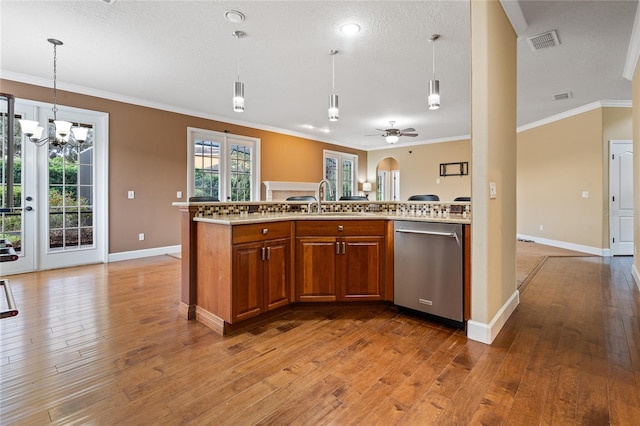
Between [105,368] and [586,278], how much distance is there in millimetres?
5084

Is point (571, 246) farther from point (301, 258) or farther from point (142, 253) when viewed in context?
point (142, 253)

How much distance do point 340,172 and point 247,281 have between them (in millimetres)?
7246

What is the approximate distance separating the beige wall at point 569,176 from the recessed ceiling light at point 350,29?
4.99 meters

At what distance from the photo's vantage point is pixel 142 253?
17.2 feet

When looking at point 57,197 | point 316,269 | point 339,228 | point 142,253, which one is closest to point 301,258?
point 316,269

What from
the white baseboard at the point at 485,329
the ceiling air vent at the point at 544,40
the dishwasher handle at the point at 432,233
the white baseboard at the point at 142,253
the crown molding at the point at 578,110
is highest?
the crown molding at the point at 578,110

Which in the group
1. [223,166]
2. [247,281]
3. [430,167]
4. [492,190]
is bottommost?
[247,281]

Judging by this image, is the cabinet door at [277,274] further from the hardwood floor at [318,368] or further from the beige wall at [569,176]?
the beige wall at [569,176]

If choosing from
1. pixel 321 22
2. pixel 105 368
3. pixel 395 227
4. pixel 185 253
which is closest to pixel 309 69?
pixel 321 22

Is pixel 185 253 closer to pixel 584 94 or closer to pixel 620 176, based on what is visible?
pixel 584 94

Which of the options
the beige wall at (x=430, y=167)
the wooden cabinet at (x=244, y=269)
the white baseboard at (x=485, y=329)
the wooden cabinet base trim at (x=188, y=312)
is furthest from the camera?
the beige wall at (x=430, y=167)

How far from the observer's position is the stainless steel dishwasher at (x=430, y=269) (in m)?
2.37

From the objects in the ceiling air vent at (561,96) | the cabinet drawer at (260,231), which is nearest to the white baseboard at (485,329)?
the cabinet drawer at (260,231)

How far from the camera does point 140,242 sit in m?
5.23
